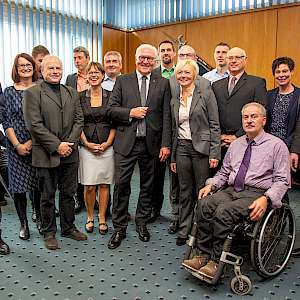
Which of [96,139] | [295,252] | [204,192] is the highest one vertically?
[96,139]

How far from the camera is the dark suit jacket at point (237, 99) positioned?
2.72 m

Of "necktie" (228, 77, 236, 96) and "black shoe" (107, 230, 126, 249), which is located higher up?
"necktie" (228, 77, 236, 96)

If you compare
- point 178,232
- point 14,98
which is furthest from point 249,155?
point 14,98

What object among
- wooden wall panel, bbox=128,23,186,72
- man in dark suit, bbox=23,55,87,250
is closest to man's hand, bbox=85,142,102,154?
man in dark suit, bbox=23,55,87,250

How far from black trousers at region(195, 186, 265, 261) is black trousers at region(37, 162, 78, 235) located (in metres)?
1.06

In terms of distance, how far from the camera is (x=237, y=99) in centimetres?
274

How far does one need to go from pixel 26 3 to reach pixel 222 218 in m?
4.14

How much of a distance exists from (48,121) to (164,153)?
870 millimetres

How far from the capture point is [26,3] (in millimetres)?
4980

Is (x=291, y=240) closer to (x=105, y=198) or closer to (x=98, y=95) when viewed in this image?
(x=105, y=198)

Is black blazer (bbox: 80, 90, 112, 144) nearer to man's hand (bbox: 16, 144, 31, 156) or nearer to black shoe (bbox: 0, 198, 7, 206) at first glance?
man's hand (bbox: 16, 144, 31, 156)

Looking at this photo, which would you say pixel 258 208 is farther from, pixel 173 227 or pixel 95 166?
pixel 95 166

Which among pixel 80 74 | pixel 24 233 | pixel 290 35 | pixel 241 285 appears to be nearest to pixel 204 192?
pixel 241 285

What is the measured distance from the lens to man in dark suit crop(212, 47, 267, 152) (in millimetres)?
2727
